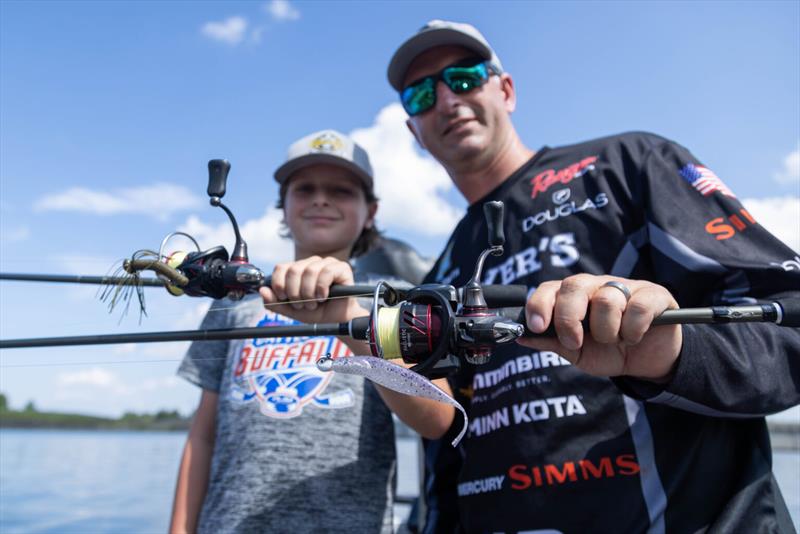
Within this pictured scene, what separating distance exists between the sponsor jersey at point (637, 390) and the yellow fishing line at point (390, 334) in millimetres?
734

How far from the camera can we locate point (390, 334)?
1145 mm

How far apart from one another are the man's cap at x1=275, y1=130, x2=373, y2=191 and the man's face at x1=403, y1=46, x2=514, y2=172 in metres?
0.39

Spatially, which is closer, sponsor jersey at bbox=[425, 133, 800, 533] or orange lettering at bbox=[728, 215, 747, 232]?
sponsor jersey at bbox=[425, 133, 800, 533]

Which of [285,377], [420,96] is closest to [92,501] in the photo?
[285,377]

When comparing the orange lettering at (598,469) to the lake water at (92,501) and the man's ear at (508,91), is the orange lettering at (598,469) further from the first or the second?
the man's ear at (508,91)

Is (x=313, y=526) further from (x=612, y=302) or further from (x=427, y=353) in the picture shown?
(x=612, y=302)

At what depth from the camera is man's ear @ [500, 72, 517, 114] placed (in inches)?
118

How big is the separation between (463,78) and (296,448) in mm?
1972

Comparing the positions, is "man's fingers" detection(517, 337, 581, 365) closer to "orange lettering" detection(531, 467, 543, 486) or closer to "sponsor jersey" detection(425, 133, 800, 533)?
"sponsor jersey" detection(425, 133, 800, 533)

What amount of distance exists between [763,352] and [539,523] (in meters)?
0.91

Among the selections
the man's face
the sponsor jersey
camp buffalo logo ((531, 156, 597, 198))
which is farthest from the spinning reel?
the man's face

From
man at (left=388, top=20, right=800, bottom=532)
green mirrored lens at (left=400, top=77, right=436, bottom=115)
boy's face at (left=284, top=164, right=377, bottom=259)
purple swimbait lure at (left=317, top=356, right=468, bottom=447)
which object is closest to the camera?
purple swimbait lure at (left=317, top=356, right=468, bottom=447)

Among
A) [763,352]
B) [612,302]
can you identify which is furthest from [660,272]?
[612,302]

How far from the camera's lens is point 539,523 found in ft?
6.17
